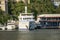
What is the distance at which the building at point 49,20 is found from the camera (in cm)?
6077

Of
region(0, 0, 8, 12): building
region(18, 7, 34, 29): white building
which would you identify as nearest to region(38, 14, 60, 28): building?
region(18, 7, 34, 29): white building

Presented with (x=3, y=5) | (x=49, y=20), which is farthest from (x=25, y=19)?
(x=3, y=5)

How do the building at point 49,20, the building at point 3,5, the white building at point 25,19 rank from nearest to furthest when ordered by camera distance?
1. the white building at point 25,19
2. the building at point 49,20
3. the building at point 3,5

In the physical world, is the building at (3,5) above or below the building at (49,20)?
above

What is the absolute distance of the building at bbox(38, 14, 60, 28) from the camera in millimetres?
60769

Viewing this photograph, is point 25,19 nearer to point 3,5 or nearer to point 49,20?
point 49,20

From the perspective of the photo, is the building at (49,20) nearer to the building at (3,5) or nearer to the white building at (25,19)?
the white building at (25,19)

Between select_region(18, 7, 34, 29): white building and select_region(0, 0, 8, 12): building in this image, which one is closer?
select_region(18, 7, 34, 29): white building

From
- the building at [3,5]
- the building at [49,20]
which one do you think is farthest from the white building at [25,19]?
the building at [3,5]

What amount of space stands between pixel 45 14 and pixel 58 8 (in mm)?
5656

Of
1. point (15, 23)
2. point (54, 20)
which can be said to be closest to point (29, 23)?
point (15, 23)

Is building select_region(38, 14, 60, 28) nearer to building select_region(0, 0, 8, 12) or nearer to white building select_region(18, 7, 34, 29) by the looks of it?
white building select_region(18, 7, 34, 29)

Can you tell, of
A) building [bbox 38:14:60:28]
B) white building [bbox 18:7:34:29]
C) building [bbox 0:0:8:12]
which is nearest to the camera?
white building [bbox 18:7:34:29]

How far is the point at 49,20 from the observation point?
62.1 meters
